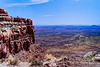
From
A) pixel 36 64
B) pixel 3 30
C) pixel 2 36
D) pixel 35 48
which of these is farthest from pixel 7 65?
pixel 35 48

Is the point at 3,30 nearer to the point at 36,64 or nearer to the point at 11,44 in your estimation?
the point at 11,44

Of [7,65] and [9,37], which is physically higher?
[9,37]

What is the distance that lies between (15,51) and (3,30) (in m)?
4.67

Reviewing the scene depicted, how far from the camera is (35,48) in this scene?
23.9 meters

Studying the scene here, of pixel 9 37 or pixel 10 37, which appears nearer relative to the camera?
pixel 9 37

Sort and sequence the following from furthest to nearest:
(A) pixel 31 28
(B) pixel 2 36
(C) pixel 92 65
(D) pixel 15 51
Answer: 1. (A) pixel 31 28
2. (D) pixel 15 51
3. (B) pixel 2 36
4. (C) pixel 92 65

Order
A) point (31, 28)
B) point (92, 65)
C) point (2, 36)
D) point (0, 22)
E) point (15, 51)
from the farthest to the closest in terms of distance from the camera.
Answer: point (31, 28) → point (15, 51) → point (0, 22) → point (2, 36) → point (92, 65)

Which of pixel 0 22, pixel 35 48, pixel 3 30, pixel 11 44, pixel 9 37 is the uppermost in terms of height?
pixel 0 22

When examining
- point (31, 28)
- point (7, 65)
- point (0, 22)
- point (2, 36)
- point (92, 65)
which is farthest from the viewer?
point (31, 28)

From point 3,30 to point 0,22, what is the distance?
6.68 feet

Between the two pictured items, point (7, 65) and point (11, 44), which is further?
point (11, 44)

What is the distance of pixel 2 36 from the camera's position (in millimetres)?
13648

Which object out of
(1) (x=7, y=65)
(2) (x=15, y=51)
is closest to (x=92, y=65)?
(1) (x=7, y=65)

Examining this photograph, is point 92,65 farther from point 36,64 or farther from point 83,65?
point 36,64
